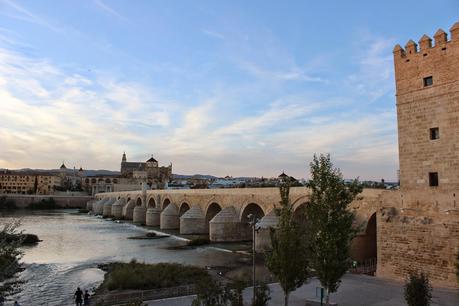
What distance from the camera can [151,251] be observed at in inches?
1023

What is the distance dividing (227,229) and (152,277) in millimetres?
13598

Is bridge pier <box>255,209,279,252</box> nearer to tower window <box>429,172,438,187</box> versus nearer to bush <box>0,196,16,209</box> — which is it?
tower window <box>429,172,438,187</box>

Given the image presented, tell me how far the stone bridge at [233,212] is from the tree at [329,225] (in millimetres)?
2113

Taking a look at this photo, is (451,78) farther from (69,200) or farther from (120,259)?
(69,200)

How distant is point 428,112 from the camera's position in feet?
43.5

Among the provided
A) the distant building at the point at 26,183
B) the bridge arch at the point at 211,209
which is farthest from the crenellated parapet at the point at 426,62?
the distant building at the point at 26,183

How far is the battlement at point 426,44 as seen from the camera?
12475mm

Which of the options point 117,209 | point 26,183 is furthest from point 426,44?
point 26,183

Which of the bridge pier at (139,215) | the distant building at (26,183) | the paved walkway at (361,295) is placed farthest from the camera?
the distant building at (26,183)

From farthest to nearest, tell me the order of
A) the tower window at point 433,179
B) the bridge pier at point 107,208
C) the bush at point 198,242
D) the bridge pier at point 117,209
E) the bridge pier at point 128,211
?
the bridge pier at point 107,208, the bridge pier at point 117,209, the bridge pier at point 128,211, the bush at point 198,242, the tower window at point 433,179

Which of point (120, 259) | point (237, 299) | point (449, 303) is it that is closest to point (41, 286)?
point (120, 259)

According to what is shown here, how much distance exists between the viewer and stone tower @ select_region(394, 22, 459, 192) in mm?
12484

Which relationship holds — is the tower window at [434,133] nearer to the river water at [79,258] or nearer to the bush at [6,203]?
the river water at [79,258]

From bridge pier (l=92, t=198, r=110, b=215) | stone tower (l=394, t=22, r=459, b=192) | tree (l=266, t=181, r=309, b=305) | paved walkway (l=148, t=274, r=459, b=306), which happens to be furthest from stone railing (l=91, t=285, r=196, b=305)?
bridge pier (l=92, t=198, r=110, b=215)
